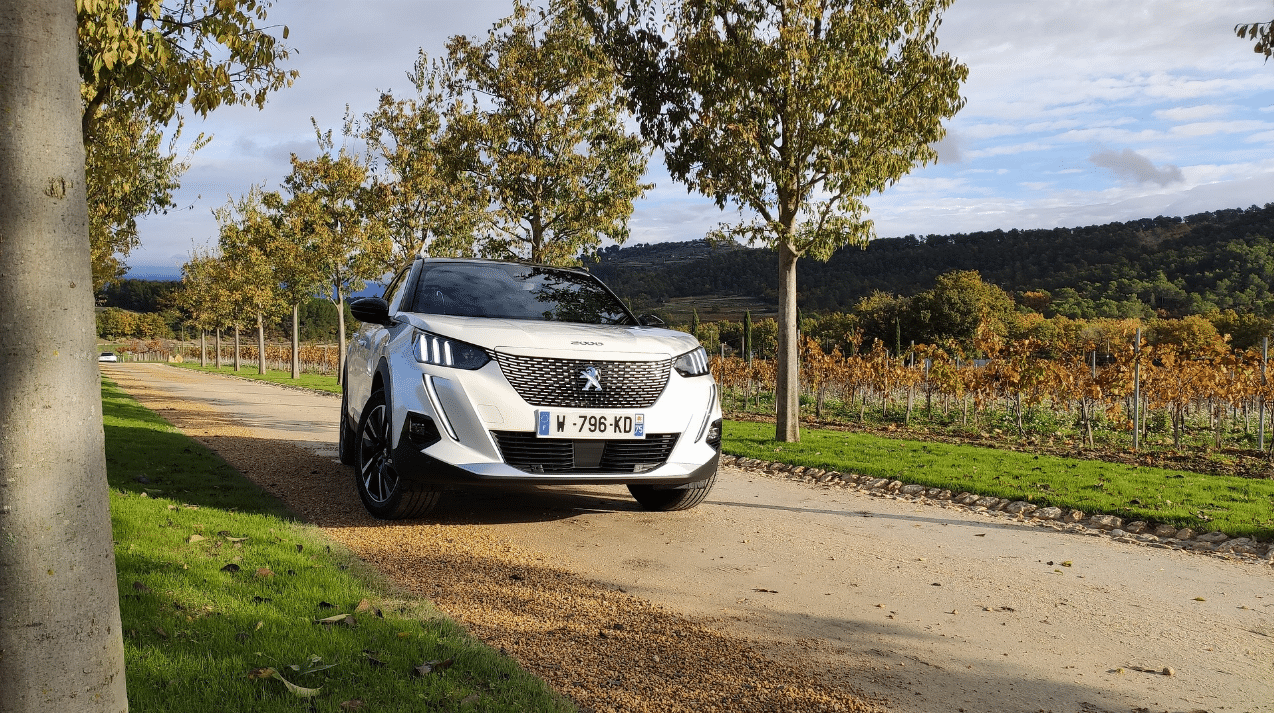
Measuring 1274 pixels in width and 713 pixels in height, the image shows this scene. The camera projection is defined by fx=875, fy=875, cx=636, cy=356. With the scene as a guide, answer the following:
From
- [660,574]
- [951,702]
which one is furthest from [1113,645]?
[660,574]

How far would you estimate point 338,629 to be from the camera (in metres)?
3.75

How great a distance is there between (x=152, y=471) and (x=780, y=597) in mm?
6330

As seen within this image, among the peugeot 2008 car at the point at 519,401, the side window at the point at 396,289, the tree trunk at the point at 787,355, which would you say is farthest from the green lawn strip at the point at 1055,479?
the side window at the point at 396,289

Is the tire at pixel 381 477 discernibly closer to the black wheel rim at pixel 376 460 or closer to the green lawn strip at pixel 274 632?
the black wheel rim at pixel 376 460

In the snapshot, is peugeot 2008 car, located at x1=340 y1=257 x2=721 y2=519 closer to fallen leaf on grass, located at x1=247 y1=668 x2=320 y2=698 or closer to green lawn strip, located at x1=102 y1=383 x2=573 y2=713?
green lawn strip, located at x1=102 y1=383 x2=573 y2=713

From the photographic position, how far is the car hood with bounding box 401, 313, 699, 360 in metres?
5.57

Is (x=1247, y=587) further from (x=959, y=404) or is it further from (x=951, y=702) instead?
(x=959, y=404)

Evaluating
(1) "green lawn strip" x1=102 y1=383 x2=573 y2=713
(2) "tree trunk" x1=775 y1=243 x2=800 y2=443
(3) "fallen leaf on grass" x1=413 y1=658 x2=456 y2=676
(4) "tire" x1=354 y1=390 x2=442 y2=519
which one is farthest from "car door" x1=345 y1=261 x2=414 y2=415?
(2) "tree trunk" x1=775 y1=243 x2=800 y2=443

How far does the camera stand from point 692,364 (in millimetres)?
6180

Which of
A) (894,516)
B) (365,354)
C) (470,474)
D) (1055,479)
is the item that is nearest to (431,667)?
(470,474)

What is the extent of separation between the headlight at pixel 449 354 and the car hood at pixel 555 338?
0.04 metres

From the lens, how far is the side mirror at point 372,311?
21.4ft

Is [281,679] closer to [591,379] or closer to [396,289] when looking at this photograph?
[591,379]

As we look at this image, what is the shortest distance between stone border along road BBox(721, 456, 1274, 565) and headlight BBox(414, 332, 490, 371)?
4.56 meters
